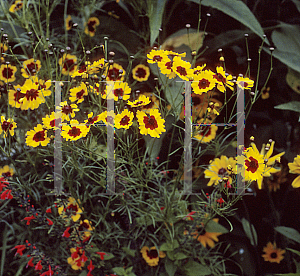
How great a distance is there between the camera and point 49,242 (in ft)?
3.02

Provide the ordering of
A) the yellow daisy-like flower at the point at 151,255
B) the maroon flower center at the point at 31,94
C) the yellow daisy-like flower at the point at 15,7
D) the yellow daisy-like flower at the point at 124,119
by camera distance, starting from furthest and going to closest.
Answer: the yellow daisy-like flower at the point at 15,7
the yellow daisy-like flower at the point at 151,255
the maroon flower center at the point at 31,94
the yellow daisy-like flower at the point at 124,119

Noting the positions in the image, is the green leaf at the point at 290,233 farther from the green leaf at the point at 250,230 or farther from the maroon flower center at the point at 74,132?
the maroon flower center at the point at 74,132

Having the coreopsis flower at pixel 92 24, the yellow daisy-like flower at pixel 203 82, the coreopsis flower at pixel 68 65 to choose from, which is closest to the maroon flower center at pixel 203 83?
the yellow daisy-like flower at pixel 203 82

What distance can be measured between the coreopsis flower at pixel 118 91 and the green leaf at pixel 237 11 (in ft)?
0.87

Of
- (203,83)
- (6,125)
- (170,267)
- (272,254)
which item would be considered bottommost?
(272,254)

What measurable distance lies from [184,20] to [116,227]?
1.93 feet

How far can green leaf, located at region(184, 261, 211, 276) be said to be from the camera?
29.2 inches

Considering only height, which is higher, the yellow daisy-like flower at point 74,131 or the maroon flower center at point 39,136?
the yellow daisy-like flower at point 74,131

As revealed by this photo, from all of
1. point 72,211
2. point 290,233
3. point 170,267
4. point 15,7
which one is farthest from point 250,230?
point 15,7

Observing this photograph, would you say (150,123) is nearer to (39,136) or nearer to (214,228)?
(39,136)

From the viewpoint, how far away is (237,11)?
2.54 feet

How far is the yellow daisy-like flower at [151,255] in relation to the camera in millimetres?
772

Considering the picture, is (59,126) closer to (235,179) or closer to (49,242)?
(235,179)

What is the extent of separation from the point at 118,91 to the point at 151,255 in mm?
371
